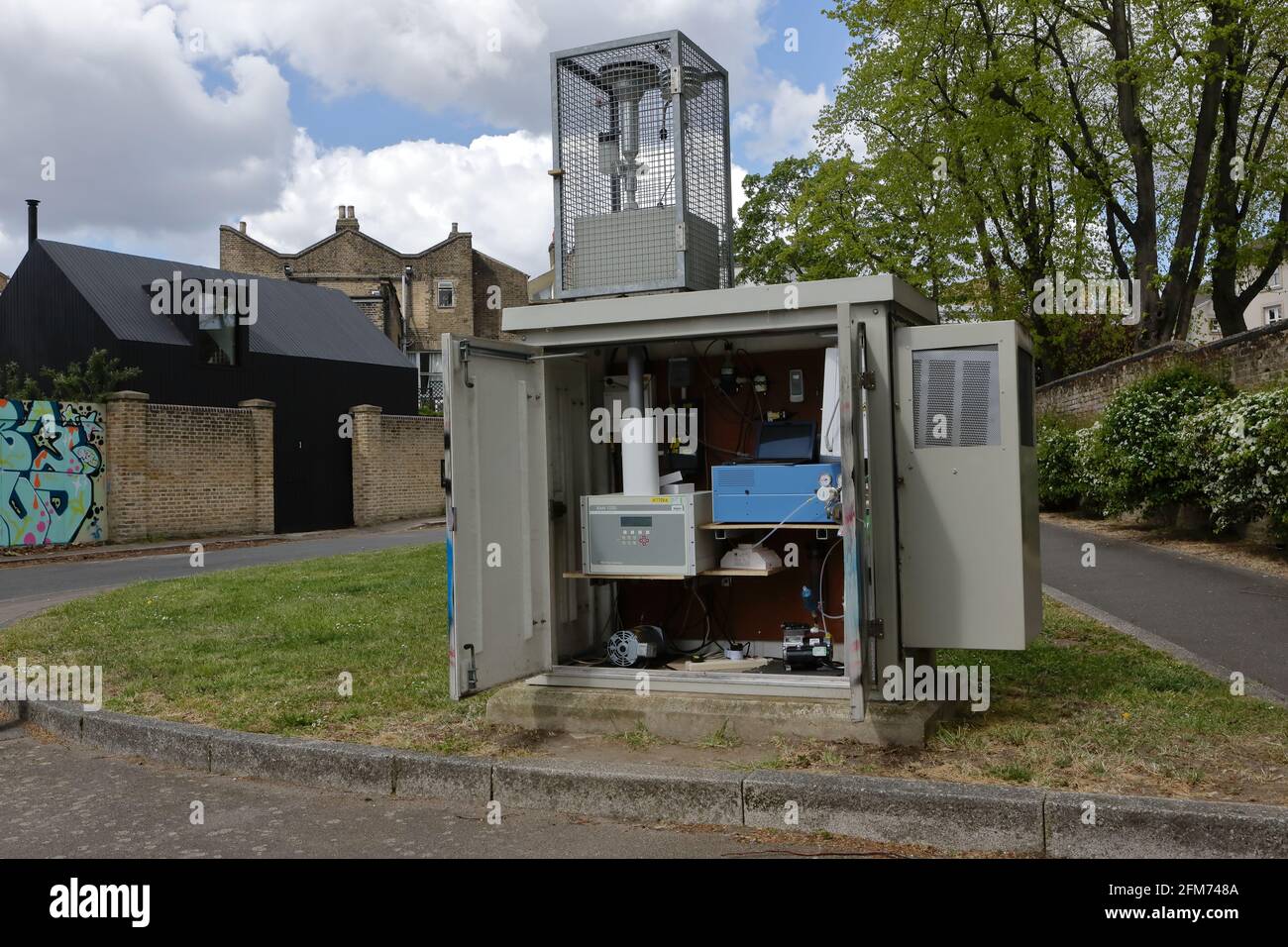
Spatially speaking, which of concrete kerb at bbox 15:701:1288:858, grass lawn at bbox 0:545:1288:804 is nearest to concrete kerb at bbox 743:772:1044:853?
concrete kerb at bbox 15:701:1288:858

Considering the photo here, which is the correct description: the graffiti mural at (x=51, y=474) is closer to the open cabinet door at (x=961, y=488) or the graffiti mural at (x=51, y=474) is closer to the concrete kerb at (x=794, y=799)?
the concrete kerb at (x=794, y=799)

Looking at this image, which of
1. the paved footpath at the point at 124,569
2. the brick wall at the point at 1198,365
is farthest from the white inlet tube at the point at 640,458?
the brick wall at the point at 1198,365

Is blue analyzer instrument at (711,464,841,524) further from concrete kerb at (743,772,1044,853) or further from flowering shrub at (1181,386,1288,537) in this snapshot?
flowering shrub at (1181,386,1288,537)

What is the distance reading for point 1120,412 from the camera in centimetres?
1788

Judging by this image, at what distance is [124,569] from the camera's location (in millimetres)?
19547

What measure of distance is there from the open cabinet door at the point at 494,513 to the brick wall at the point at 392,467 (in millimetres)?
26232

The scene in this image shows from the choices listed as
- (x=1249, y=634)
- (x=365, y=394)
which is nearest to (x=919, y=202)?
(x=365, y=394)

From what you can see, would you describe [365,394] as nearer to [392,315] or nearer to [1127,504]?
[392,315]

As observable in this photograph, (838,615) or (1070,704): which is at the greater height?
(838,615)

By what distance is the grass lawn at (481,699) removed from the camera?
5.38 meters

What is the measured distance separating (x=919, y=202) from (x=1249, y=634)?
71.3 feet

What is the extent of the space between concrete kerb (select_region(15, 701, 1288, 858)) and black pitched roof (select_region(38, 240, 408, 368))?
2620cm

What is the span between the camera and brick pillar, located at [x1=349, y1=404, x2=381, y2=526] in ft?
109

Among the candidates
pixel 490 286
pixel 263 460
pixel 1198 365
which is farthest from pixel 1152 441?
pixel 490 286
